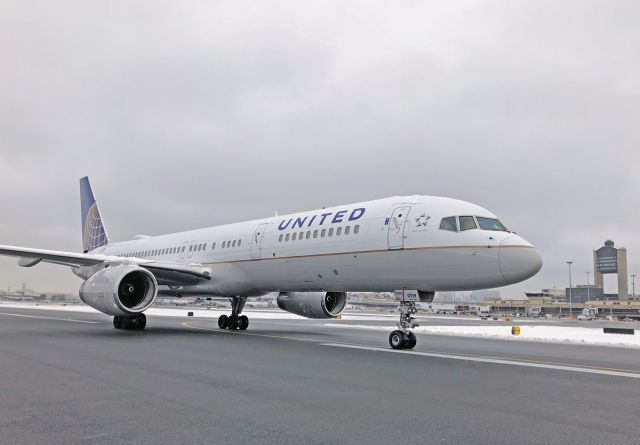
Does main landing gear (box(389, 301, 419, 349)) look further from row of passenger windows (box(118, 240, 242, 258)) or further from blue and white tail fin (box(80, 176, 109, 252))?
blue and white tail fin (box(80, 176, 109, 252))

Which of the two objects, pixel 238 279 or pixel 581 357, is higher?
pixel 238 279

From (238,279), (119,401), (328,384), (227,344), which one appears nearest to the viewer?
(119,401)

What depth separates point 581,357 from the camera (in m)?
13.9

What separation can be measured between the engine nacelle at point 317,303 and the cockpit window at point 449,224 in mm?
7014

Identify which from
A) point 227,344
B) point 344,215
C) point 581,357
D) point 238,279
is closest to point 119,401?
point 227,344

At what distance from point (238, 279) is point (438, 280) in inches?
345

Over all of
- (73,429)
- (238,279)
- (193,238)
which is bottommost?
(73,429)

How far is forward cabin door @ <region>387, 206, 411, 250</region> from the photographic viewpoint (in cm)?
1428

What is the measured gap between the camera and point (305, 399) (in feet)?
21.9

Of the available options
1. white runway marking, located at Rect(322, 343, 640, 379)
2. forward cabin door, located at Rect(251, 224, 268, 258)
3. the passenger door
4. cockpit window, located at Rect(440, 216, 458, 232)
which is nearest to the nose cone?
cockpit window, located at Rect(440, 216, 458, 232)

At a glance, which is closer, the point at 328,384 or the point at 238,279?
the point at 328,384

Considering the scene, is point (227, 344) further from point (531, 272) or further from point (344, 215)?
point (531, 272)

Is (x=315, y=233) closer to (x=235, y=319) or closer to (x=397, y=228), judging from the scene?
(x=397, y=228)

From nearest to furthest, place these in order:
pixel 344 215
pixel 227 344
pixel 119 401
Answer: pixel 119 401
pixel 227 344
pixel 344 215
